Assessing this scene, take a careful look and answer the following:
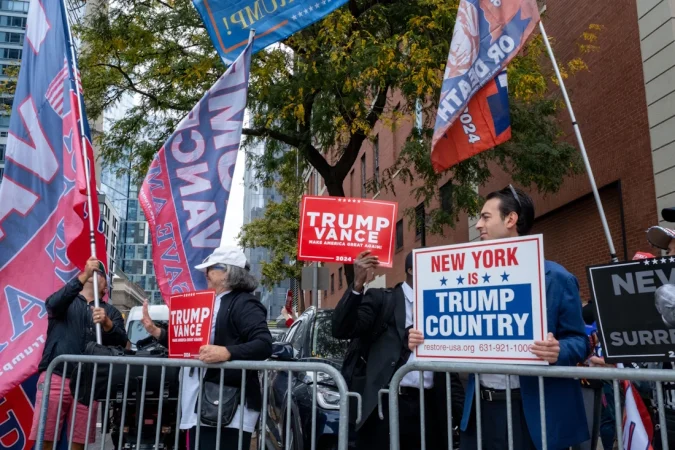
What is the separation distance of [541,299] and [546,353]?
0.79 feet

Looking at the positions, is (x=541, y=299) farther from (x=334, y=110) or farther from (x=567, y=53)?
(x=567, y=53)

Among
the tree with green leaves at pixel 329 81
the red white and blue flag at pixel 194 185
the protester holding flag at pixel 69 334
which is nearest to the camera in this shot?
the protester holding flag at pixel 69 334

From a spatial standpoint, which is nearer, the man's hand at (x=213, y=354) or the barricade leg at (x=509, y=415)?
the barricade leg at (x=509, y=415)

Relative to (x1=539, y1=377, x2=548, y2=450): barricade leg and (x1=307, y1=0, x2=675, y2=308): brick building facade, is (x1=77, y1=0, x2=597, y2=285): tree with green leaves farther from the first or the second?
(x1=539, y1=377, x2=548, y2=450): barricade leg

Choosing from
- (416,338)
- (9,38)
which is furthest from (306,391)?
(9,38)

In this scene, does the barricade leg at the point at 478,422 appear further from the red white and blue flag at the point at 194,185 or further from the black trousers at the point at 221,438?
the red white and blue flag at the point at 194,185

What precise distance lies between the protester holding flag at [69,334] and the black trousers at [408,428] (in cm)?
213

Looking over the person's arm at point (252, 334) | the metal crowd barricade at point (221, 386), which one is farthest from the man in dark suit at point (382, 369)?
the person's arm at point (252, 334)

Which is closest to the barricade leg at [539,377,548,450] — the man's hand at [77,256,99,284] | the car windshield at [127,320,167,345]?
the man's hand at [77,256,99,284]

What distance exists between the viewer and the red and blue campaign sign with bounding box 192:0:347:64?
6094 millimetres

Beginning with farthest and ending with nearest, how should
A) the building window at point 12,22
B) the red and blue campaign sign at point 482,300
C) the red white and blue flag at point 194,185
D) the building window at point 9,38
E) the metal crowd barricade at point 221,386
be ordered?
the building window at point 12,22 < the building window at point 9,38 < the red white and blue flag at point 194,185 < the metal crowd barricade at point 221,386 < the red and blue campaign sign at point 482,300

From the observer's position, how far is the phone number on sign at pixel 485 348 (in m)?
2.97

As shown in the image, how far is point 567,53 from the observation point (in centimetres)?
1307

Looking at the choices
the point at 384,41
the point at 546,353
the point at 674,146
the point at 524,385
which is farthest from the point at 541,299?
the point at 384,41
